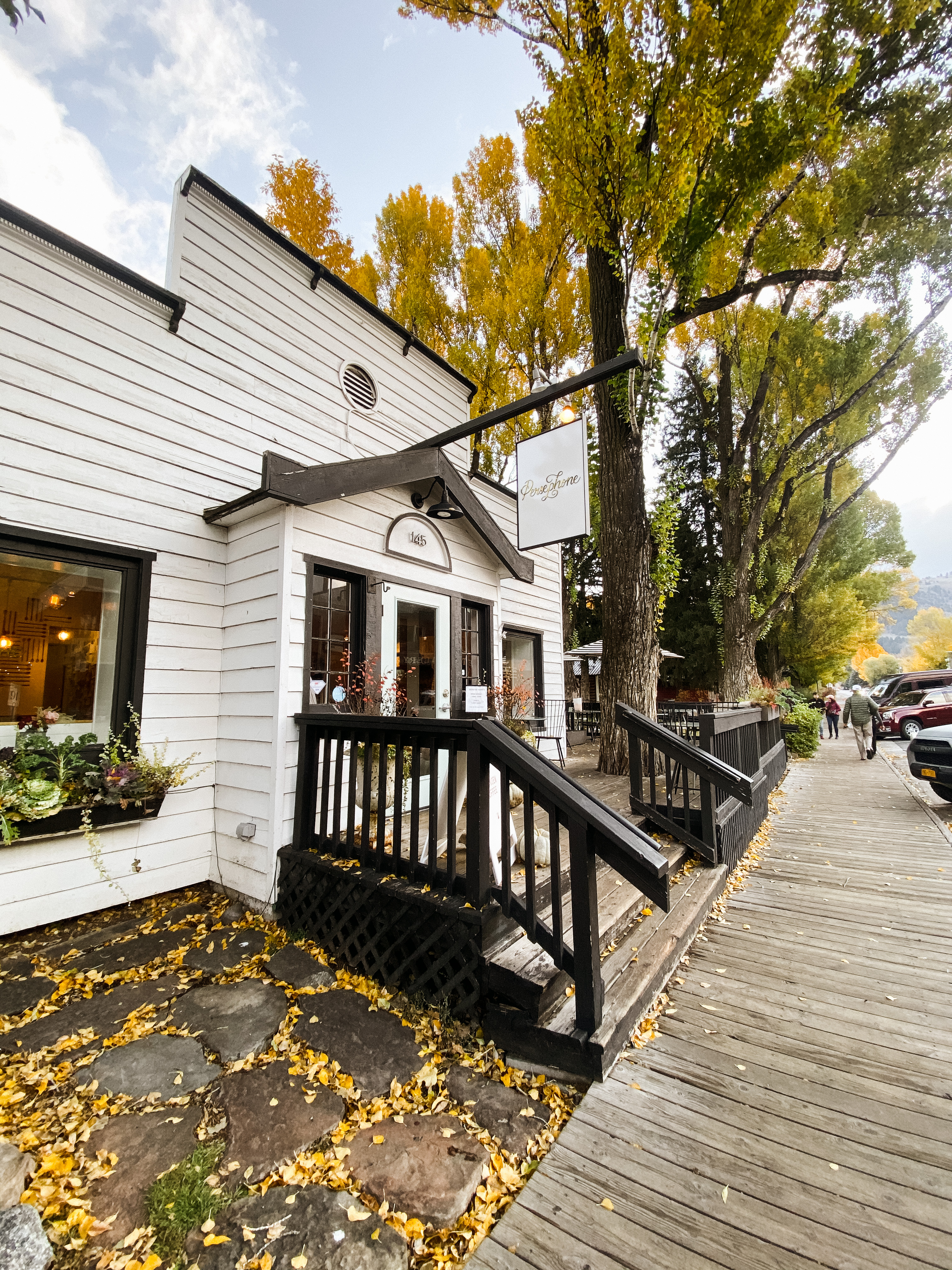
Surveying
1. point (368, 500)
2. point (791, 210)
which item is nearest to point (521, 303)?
point (791, 210)

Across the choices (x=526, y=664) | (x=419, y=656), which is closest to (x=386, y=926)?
(x=419, y=656)

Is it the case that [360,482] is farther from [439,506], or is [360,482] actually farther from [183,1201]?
[183,1201]

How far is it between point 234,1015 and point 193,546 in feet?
10.9

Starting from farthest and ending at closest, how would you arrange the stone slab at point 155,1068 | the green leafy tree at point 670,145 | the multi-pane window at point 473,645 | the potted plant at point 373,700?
1. the multi-pane window at point 473,645
2. the green leafy tree at point 670,145
3. the potted plant at point 373,700
4. the stone slab at point 155,1068

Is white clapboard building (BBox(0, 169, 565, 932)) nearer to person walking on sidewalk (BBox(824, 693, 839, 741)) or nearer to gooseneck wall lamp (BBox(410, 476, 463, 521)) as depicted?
gooseneck wall lamp (BBox(410, 476, 463, 521))

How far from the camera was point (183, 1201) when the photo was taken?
1.54 metres

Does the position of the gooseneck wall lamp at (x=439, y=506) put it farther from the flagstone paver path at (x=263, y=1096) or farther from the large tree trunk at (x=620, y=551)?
the flagstone paver path at (x=263, y=1096)

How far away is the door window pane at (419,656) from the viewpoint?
479 centimetres

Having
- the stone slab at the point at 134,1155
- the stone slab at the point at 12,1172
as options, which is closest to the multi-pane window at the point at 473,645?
the stone slab at the point at 134,1155

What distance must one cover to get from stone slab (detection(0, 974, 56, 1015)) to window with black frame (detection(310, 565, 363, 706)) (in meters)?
2.08

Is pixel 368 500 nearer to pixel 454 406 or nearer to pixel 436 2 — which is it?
pixel 454 406

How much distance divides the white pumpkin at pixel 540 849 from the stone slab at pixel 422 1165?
4.65 feet

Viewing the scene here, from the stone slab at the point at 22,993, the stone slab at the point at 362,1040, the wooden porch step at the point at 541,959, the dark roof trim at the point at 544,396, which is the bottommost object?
the stone slab at the point at 362,1040

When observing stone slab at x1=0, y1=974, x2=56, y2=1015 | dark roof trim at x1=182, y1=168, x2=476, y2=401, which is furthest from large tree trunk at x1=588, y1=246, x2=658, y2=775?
stone slab at x1=0, y1=974, x2=56, y2=1015
